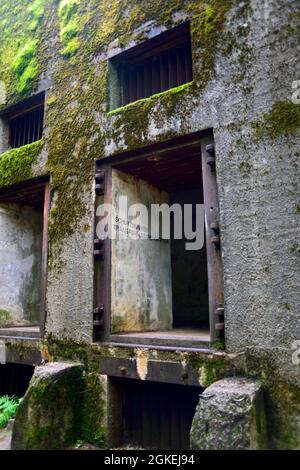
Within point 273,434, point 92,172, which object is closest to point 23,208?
point 92,172

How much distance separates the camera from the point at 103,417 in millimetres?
4355

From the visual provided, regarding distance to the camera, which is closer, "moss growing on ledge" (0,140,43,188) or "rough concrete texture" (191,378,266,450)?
"rough concrete texture" (191,378,266,450)

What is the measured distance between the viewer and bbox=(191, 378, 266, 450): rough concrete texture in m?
3.00

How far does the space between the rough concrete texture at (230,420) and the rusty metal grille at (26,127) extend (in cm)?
542

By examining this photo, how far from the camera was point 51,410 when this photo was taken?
4.20 meters

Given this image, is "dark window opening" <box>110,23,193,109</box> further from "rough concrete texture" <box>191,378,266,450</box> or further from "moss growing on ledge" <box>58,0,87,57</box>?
"rough concrete texture" <box>191,378,266,450</box>

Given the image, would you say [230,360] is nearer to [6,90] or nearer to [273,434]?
[273,434]

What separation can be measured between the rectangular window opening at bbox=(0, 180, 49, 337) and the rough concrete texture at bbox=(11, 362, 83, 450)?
80.3 inches

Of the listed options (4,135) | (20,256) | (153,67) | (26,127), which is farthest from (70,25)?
(20,256)

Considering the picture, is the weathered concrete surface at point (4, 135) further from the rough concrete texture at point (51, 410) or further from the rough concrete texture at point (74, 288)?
the rough concrete texture at point (51, 410)

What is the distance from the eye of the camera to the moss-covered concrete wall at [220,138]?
351 centimetres

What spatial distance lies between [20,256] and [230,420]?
521cm

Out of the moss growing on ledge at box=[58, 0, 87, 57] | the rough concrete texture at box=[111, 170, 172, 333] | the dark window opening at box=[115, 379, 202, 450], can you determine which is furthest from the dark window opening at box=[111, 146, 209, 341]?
the moss growing on ledge at box=[58, 0, 87, 57]
